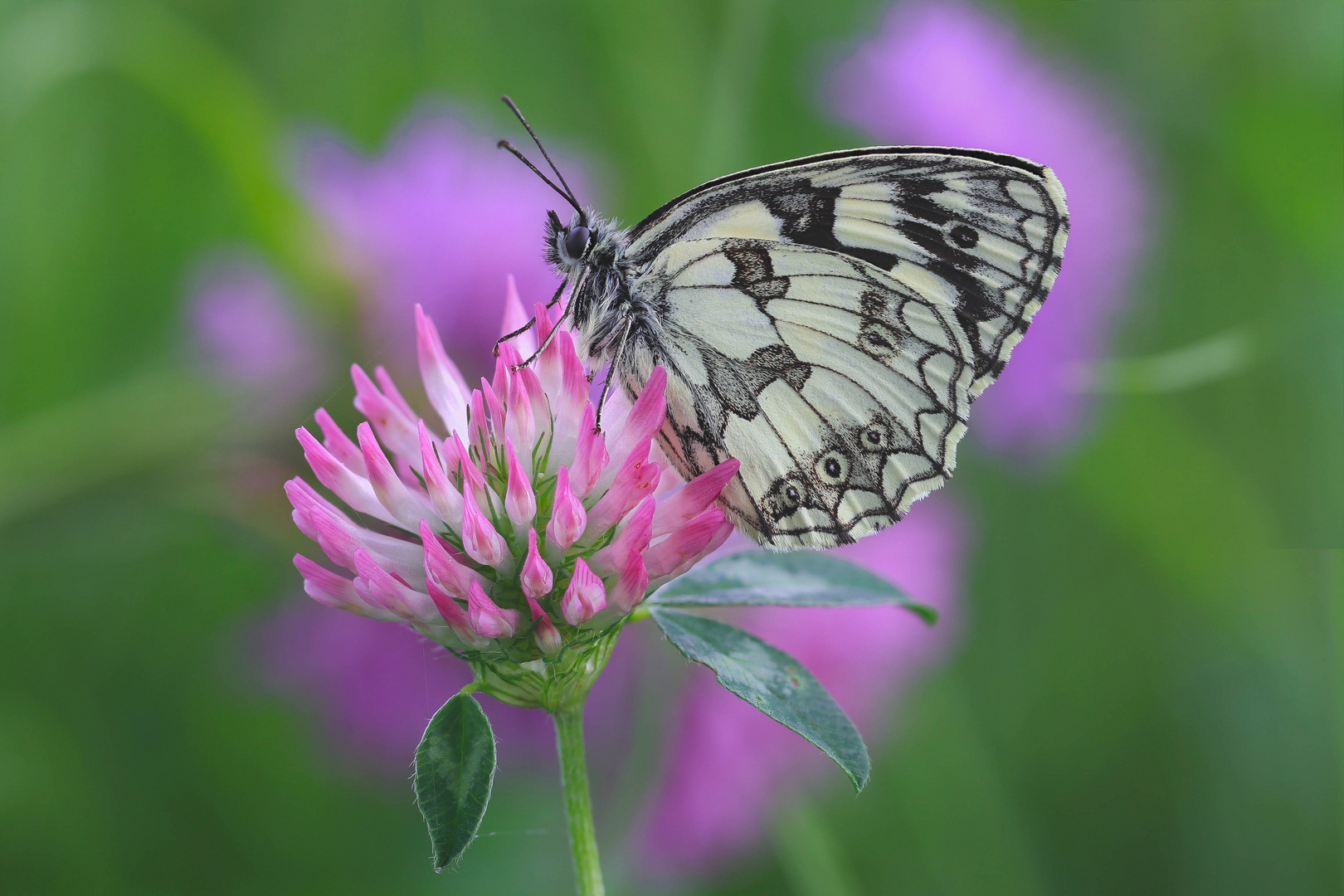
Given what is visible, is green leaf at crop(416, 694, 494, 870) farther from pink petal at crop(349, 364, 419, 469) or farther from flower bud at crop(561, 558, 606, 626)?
pink petal at crop(349, 364, 419, 469)

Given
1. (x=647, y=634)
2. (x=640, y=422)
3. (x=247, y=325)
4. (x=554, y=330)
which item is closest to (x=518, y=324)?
(x=554, y=330)

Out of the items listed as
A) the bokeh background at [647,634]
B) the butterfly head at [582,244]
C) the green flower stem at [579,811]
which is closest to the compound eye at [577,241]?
the butterfly head at [582,244]

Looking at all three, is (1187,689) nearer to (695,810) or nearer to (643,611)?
(695,810)

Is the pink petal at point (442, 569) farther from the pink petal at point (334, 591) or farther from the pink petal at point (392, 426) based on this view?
the pink petal at point (392, 426)

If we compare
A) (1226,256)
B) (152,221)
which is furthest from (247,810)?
(1226,256)

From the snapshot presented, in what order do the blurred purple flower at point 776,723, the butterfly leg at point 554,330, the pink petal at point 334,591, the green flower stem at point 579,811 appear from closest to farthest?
1. the green flower stem at point 579,811
2. the pink petal at point 334,591
3. the butterfly leg at point 554,330
4. the blurred purple flower at point 776,723

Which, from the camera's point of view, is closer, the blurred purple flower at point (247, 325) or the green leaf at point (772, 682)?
the green leaf at point (772, 682)
